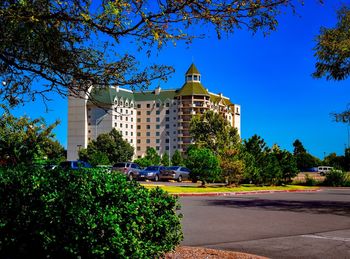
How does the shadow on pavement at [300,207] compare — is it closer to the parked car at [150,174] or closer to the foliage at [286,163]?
the foliage at [286,163]

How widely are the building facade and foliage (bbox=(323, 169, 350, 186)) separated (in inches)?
3556

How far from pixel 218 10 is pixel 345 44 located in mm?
12083

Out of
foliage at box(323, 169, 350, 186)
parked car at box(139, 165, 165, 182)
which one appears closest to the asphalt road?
foliage at box(323, 169, 350, 186)

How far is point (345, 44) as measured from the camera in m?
Result: 17.3

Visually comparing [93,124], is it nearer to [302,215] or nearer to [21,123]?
[21,123]

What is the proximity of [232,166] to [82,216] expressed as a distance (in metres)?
29.2

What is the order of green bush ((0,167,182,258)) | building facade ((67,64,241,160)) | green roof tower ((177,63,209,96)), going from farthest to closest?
green roof tower ((177,63,209,96)) → building facade ((67,64,241,160)) → green bush ((0,167,182,258))

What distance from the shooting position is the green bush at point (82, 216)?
5.61m

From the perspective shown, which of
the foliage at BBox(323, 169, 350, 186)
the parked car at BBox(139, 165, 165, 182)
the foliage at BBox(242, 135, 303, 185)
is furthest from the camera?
the parked car at BBox(139, 165, 165, 182)

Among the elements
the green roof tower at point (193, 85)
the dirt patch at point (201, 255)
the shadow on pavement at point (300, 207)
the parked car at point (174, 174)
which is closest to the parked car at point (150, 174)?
the parked car at point (174, 174)

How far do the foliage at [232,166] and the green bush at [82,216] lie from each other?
1110 inches

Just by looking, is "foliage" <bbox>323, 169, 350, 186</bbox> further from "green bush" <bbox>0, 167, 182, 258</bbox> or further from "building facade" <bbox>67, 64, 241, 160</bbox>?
"building facade" <bbox>67, 64, 241, 160</bbox>

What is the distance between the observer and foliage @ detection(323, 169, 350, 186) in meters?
44.4

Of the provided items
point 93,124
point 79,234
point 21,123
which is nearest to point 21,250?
point 79,234
